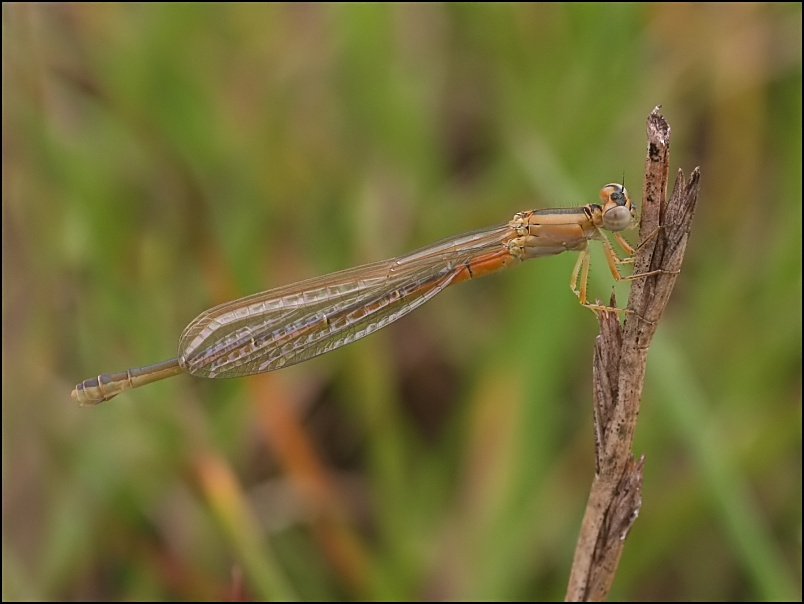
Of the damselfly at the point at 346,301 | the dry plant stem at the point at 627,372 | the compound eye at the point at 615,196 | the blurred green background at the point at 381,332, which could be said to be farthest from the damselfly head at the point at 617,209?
the dry plant stem at the point at 627,372

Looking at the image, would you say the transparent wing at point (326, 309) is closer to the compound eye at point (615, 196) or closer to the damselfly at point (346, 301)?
the damselfly at point (346, 301)

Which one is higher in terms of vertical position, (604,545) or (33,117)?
(33,117)

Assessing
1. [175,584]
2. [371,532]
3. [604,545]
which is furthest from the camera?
[371,532]

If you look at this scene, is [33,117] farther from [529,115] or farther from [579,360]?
[579,360]

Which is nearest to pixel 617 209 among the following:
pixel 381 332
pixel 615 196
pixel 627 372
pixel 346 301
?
pixel 615 196

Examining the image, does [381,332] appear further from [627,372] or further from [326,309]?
[627,372]

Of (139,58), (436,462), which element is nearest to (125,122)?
(139,58)

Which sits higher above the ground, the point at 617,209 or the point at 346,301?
the point at 346,301
